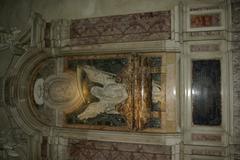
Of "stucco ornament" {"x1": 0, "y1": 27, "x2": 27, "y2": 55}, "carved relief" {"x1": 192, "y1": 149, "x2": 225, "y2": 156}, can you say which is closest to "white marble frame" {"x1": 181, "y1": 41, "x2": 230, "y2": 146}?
"carved relief" {"x1": 192, "y1": 149, "x2": 225, "y2": 156}

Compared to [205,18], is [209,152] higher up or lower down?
lower down

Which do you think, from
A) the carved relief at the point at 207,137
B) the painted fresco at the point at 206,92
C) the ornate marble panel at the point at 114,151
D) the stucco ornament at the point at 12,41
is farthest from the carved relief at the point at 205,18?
the stucco ornament at the point at 12,41

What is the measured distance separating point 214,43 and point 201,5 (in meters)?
0.73

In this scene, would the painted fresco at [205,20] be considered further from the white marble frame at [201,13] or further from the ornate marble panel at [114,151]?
the ornate marble panel at [114,151]

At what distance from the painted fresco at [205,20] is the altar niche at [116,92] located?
68cm

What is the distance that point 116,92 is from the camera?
503 centimetres

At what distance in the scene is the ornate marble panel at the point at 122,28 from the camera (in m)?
4.85

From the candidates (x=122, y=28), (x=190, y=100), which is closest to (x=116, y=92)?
(x=122, y=28)

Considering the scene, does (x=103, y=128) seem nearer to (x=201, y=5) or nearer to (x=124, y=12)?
(x=124, y=12)

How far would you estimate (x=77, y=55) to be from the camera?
5.42 meters

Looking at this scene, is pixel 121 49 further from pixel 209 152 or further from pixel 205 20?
pixel 209 152

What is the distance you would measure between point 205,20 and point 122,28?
153cm

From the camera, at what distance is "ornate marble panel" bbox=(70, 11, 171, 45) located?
4.85m

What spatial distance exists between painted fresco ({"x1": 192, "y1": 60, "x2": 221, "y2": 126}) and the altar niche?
0.37m
